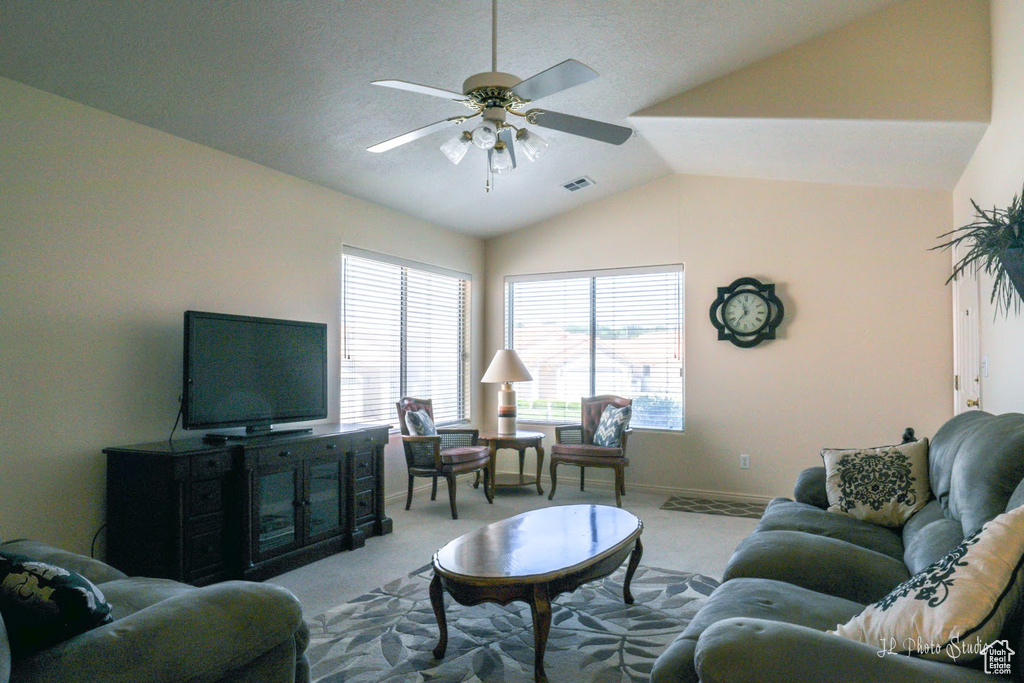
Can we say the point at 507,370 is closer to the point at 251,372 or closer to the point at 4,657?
the point at 251,372

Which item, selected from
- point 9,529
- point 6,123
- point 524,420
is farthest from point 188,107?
point 524,420

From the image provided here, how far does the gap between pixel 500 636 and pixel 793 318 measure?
3849 millimetres

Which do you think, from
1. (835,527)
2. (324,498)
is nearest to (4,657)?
(324,498)

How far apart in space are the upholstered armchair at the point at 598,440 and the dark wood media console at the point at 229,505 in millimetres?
2008

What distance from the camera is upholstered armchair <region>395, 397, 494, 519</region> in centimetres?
486

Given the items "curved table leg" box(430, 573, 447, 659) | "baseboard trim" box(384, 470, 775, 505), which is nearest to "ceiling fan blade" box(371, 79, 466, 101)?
"curved table leg" box(430, 573, 447, 659)

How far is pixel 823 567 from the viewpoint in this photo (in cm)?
213

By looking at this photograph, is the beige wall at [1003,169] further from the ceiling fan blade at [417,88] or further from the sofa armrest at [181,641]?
the sofa armrest at [181,641]

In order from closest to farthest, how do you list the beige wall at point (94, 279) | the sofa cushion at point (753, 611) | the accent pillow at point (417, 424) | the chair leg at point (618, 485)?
1. the sofa cushion at point (753, 611)
2. the beige wall at point (94, 279)
3. the accent pillow at point (417, 424)
4. the chair leg at point (618, 485)

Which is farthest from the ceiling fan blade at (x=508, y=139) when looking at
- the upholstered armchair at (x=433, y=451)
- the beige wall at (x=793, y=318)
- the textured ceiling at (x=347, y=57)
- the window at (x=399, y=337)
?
the beige wall at (x=793, y=318)

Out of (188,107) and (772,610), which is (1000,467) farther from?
(188,107)

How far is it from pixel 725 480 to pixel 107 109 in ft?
17.1

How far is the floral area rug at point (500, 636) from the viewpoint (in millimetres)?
2379

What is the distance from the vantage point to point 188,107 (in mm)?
3361
